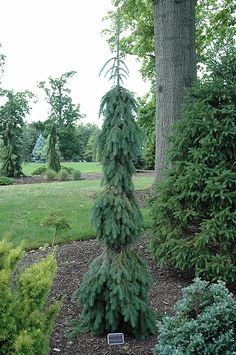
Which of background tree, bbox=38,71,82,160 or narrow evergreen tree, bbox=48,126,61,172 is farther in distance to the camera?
background tree, bbox=38,71,82,160

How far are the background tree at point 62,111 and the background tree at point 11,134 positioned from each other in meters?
19.2

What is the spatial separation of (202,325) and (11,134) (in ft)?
82.1

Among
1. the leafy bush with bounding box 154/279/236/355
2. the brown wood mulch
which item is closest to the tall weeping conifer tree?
the brown wood mulch

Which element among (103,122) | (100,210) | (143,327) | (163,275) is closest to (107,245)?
(100,210)

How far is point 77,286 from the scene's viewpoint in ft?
16.5

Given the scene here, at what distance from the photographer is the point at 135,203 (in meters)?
3.78

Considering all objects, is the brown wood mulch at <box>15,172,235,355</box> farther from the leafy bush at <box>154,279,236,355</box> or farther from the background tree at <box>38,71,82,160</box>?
the background tree at <box>38,71,82,160</box>

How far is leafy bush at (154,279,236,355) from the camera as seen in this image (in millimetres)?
2930

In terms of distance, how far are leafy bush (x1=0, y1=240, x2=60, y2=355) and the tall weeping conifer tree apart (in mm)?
651

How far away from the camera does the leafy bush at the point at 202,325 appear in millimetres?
2930

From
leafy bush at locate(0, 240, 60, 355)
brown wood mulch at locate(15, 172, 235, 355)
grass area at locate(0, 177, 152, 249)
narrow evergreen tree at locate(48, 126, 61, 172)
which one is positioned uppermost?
narrow evergreen tree at locate(48, 126, 61, 172)

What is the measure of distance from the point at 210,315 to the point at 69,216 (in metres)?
6.27

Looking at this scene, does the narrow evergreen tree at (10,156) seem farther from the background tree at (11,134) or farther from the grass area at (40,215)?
the grass area at (40,215)

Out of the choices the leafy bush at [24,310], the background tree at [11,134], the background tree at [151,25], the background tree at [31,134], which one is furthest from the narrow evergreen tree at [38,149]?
the leafy bush at [24,310]
